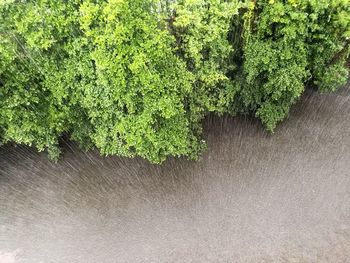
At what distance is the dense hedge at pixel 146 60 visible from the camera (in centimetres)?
1105

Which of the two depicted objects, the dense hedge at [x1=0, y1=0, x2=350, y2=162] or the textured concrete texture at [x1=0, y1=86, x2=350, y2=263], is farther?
the textured concrete texture at [x1=0, y1=86, x2=350, y2=263]

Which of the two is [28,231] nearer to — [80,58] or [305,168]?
[80,58]

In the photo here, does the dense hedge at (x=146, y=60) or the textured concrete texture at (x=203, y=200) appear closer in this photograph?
the dense hedge at (x=146, y=60)

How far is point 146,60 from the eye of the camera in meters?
11.2

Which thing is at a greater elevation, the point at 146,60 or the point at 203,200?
the point at 146,60

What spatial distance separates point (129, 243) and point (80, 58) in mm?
7548

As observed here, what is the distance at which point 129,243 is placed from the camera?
1404cm

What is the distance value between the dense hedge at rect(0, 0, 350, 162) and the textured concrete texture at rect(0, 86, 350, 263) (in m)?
2.07

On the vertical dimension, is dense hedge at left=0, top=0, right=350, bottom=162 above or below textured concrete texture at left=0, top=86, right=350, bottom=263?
above

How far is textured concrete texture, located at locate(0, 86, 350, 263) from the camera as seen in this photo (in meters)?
13.7

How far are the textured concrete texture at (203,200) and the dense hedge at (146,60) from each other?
207cm

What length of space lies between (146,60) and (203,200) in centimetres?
687

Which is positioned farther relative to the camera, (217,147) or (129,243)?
(217,147)

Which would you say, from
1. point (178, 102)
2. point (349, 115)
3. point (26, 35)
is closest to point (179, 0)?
point (178, 102)
